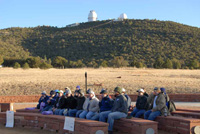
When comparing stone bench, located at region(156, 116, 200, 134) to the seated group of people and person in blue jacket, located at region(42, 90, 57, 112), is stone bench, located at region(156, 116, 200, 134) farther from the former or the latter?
person in blue jacket, located at region(42, 90, 57, 112)

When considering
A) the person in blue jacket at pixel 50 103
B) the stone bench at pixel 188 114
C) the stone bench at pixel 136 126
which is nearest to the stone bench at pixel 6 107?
the person in blue jacket at pixel 50 103

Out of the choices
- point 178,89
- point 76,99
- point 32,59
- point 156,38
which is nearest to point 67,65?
point 32,59

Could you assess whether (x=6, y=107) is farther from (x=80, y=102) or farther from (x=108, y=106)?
(x=108, y=106)

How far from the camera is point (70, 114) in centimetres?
1161

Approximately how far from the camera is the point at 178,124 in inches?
381

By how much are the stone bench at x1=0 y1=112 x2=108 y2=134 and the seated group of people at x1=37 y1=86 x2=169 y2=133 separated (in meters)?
0.72

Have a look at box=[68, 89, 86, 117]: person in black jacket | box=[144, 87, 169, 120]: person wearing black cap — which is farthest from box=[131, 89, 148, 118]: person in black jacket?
box=[68, 89, 86, 117]: person in black jacket

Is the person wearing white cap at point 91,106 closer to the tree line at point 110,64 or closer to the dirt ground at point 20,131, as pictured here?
the dirt ground at point 20,131

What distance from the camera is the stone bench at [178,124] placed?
9.23 metres

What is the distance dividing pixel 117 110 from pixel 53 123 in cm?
236

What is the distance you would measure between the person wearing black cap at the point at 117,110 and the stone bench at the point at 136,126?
0.76 feet

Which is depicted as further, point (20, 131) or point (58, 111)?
point (58, 111)

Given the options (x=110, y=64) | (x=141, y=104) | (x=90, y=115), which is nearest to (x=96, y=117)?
(x=90, y=115)

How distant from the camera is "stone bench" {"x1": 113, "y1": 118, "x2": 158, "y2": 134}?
9070mm
